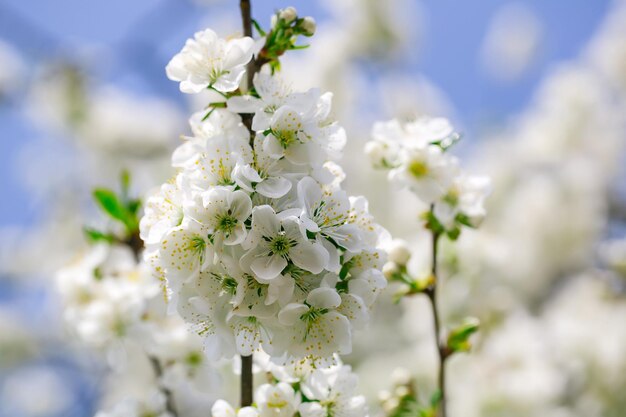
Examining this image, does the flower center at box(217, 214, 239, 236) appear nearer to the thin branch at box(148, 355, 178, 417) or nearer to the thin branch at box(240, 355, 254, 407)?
the thin branch at box(240, 355, 254, 407)

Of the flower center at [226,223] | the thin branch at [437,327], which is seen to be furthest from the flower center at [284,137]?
the thin branch at [437,327]

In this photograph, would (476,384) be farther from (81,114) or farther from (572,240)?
(81,114)

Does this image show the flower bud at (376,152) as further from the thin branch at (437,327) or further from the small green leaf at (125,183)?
the small green leaf at (125,183)

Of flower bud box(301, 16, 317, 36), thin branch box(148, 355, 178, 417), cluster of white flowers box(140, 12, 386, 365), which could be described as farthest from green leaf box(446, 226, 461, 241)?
thin branch box(148, 355, 178, 417)

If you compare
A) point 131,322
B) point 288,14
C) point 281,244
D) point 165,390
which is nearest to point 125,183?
point 131,322

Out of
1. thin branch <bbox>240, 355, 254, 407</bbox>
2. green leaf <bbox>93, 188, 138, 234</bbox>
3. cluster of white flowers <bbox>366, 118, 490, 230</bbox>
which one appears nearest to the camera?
thin branch <bbox>240, 355, 254, 407</bbox>
